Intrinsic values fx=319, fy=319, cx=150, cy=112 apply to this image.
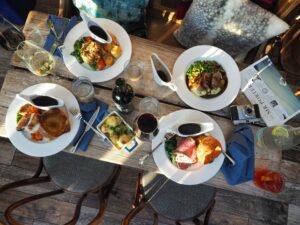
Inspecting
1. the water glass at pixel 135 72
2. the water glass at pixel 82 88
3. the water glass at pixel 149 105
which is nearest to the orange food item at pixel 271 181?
the water glass at pixel 149 105

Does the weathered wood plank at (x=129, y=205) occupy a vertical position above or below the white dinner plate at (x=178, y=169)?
below

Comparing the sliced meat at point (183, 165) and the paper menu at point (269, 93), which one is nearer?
the sliced meat at point (183, 165)

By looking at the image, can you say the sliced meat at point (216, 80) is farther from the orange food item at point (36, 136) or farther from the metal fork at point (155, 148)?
the orange food item at point (36, 136)

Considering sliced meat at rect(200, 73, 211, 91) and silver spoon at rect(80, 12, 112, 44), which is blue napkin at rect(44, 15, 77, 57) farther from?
sliced meat at rect(200, 73, 211, 91)

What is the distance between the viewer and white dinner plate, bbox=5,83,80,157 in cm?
136

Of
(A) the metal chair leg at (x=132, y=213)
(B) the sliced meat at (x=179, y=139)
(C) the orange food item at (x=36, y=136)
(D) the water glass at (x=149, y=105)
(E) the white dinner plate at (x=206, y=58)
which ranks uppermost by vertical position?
(E) the white dinner plate at (x=206, y=58)

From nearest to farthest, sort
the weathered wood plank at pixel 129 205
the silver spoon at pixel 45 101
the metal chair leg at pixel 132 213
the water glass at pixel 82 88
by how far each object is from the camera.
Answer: the silver spoon at pixel 45 101, the water glass at pixel 82 88, the metal chair leg at pixel 132 213, the weathered wood plank at pixel 129 205

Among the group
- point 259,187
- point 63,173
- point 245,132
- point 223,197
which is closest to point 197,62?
point 245,132

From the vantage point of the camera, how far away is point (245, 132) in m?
1.41

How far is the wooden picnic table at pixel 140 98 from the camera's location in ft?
4.66

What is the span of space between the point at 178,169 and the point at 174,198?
0.45 m

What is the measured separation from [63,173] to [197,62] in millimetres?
936

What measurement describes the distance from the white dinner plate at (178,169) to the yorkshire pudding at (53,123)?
398 millimetres

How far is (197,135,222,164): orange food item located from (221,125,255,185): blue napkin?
9 cm
